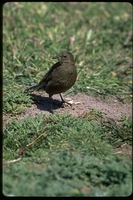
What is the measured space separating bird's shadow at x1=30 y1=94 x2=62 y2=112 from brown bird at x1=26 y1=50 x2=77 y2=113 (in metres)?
0.13

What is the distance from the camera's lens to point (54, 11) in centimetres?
981

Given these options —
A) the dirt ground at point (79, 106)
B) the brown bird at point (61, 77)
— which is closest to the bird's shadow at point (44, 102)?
the dirt ground at point (79, 106)

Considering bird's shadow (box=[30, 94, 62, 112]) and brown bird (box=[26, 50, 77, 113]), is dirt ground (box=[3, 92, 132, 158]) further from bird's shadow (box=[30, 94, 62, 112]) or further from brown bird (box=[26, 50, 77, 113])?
brown bird (box=[26, 50, 77, 113])

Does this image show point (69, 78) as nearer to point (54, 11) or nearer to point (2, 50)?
point (2, 50)

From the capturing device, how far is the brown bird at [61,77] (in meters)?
6.34

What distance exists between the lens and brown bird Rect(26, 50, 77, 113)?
634 cm

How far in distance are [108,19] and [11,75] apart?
3327 mm

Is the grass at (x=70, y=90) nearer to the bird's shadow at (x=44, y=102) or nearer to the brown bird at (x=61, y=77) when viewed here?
the bird's shadow at (x=44, y=102)

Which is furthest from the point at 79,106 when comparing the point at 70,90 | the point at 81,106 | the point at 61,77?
the point at 70,90

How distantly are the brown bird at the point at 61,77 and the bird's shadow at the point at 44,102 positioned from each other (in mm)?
130

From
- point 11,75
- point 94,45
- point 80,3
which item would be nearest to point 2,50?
point 11,75

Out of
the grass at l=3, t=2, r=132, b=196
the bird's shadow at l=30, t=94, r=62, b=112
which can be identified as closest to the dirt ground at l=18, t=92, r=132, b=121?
the bird's shadow at l=30, t=94, r=62, b=112

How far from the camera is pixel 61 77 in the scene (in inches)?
250

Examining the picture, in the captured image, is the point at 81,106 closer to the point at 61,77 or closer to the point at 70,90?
the point at 61,77
